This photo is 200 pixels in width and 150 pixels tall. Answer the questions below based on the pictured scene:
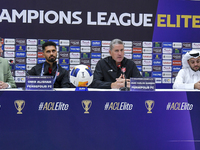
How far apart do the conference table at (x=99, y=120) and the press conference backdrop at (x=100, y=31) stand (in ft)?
8.29

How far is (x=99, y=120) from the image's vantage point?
6.44ft

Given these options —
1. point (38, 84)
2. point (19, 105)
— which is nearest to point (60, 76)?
point (38, 84)

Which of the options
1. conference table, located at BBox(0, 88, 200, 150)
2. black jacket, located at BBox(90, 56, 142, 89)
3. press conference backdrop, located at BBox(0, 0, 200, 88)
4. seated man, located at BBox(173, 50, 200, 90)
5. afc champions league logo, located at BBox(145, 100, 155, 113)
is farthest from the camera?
press conference backdrop, located at BBox(0, 0, 200, 88)

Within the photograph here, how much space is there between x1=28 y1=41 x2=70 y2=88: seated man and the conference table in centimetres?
125

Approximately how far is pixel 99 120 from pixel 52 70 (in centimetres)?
153


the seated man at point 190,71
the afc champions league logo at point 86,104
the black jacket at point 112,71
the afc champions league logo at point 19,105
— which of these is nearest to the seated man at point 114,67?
the black jacket at point 112,71

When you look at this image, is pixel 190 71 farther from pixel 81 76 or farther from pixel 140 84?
pixel 81 76

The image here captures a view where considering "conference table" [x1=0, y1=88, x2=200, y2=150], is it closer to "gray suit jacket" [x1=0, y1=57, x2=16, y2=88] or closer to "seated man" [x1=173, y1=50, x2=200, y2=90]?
"seated man" [x1=173, y1=50, x2=200, y2=90]

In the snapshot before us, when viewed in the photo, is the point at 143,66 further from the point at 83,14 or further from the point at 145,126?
the point at 145,126

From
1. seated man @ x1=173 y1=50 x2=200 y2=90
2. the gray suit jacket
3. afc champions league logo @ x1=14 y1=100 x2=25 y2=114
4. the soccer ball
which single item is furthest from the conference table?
the gray suit jacket

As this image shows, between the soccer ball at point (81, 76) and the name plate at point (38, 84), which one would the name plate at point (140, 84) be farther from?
the name plate at point (38, 84)

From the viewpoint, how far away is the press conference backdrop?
430 centimetres

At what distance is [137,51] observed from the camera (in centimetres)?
454

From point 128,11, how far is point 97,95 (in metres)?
2.89
